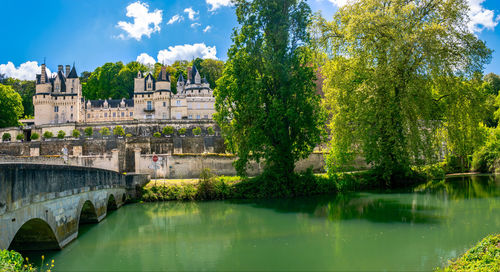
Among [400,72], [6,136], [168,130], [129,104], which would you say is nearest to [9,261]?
[400,72]

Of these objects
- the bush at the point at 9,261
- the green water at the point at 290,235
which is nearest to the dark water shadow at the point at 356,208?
the green water at the point at 290,235

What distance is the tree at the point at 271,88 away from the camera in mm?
18344

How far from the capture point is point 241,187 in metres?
19.9

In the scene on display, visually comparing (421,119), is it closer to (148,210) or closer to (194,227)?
(194,227)

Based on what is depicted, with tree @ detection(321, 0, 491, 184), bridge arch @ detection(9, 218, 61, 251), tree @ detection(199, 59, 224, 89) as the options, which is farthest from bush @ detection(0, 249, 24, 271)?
tree @ detection(199, 59, 224, 89)

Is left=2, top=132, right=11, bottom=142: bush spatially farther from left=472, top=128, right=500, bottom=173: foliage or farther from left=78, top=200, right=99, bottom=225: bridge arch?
left=472, top=128, right=500, bottom=173: foliage

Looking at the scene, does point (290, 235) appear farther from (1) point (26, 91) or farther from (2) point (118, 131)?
(1) point (26, 91)

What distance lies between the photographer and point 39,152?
110 feet

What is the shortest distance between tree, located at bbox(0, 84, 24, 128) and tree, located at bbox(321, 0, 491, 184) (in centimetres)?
4560

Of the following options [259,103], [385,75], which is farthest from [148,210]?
[385,75]

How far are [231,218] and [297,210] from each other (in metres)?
2.95

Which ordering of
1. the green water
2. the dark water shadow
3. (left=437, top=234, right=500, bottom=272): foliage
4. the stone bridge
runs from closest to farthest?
1. (left=437, top=234, right=500, bottom=272): foliage
2. the stone bridge
3. the green water
4. the dark water shadow

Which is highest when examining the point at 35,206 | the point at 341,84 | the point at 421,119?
the point at 341,84

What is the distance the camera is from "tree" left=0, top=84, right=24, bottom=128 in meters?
47.4
